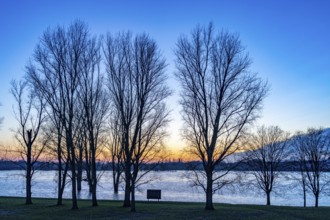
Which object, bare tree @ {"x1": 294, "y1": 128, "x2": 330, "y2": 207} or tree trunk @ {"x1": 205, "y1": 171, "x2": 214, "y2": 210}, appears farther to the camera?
bare tree @ {"x1": 294, "y1": 128, "x2": 330, "y2": 207}

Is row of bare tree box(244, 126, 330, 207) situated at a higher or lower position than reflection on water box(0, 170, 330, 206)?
higher

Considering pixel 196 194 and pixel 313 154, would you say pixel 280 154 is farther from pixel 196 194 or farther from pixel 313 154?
pixel 196 194

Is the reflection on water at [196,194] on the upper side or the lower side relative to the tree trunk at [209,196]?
lower

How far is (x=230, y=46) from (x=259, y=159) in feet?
67.7

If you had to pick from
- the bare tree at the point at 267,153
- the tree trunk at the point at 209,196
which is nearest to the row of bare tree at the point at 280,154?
the bare tree at the point at 267,153

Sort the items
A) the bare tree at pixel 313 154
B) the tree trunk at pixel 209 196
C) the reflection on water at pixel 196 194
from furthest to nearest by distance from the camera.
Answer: the reflection on water at pixel 196 194 → the bare tree at pixel 313 154 → the tree trunk at pixel 209 196

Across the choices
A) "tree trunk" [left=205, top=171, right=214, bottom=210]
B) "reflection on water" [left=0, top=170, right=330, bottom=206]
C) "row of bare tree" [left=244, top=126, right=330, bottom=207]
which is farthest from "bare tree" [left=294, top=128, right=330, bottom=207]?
"tree trunk" [left=205, top=171, right=214, bottom=210]

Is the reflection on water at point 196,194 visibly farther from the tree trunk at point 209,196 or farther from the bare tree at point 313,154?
the bare tree at point 313,154

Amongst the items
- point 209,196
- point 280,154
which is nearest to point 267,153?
point 280,154

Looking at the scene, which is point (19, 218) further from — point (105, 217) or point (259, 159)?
point (259, 159)

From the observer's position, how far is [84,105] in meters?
23.7

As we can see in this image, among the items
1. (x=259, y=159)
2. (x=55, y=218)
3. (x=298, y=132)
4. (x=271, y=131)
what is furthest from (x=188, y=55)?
(x=298, y=132)

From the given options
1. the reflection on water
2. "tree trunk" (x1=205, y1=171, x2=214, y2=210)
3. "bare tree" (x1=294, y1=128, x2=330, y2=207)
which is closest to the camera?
"tree trunk" (x1=205, y1=171, x2=214, y2=210)

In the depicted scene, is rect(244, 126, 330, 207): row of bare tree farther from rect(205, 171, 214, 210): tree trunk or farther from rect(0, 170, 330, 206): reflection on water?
rect(205, 171, 214, 210): tree trunk
